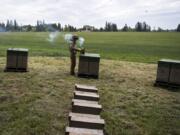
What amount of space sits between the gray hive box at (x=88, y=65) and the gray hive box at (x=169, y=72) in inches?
104

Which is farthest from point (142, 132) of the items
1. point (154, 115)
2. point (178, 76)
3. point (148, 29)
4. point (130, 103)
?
point (148, 29)

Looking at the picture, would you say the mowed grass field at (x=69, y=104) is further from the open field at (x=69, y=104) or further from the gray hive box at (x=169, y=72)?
the gray hive box at (x=169, y=72)

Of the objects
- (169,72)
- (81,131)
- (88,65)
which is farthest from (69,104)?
(169,72)

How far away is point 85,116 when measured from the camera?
7.04 meters

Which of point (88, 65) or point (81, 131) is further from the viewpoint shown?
point (88, 65)

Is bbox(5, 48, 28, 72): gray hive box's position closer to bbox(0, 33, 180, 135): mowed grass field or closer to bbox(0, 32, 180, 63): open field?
bbox(0, 33, 180, 135): mowed grass field

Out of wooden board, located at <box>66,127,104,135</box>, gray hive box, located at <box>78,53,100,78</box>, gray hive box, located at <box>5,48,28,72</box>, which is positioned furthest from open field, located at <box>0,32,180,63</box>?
wooden board, located at <box>66,127,104,135</box>

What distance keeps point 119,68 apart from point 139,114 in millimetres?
7806

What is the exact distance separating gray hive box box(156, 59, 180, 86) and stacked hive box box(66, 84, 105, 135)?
3652mm

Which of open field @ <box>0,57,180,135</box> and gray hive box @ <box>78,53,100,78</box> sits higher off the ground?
gray hive box @ <box>78,53,100,78</box>

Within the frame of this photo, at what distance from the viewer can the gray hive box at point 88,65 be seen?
1175 centimetres

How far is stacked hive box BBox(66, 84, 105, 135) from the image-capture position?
6211 millimetres

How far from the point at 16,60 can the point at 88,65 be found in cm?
321

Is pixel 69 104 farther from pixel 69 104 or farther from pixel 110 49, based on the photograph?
pixel 110 49
